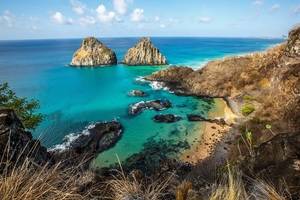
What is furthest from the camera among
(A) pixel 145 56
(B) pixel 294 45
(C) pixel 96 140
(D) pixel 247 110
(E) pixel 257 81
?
(A) pixel 145 56

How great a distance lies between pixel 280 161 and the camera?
7883 millimetres

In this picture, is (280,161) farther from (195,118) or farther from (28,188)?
(195,118)

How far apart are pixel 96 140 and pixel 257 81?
3341 cm

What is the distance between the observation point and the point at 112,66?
10944 cm

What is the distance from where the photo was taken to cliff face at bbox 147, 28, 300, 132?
2292 centimetres

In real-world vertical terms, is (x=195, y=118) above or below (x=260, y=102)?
below

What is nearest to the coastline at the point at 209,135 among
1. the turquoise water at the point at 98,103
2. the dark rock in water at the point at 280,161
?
the turquoise water at the point at 98,103

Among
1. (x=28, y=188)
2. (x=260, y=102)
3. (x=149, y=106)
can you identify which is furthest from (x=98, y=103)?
(x=28, y=188)

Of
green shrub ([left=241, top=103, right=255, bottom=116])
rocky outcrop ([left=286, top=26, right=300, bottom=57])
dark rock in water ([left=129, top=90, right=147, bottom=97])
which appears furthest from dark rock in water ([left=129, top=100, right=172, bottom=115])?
rocky outcrop ([left=286, top=26, right=300, bottom=57])

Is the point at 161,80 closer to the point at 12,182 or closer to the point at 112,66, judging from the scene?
the point at 112,66

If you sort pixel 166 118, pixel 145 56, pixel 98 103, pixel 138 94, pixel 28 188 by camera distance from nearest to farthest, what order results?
pixel 28 188, pixel 166 118, pixel 98 103, pixel 138 94, pixel 145 56

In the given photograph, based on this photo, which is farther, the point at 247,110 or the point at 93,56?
the point at 93,56

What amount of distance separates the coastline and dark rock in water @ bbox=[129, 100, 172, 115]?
773 cm

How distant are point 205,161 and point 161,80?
45.4 m
